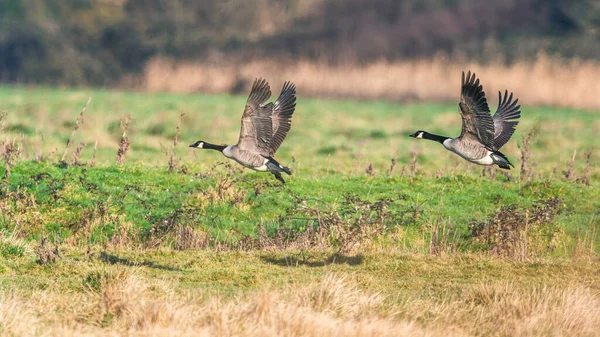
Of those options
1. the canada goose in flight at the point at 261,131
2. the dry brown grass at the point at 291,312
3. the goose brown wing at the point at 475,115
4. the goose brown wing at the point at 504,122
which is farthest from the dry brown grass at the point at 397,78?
the dry brown grass at the point at 291,312

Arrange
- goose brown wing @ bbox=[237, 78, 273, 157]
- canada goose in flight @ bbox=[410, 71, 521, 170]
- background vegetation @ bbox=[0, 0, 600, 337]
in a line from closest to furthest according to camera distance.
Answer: background vegetation @ bbox=[0, 0, 600, 337] < goose brown wing @ bbox=[237, 78, 273, 157] < canada goose in flight @ bbox=[410, 71, 521, 170]

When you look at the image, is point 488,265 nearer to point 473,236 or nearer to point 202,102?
point 473,236

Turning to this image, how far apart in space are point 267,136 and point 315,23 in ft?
111

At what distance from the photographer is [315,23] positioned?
156 ft

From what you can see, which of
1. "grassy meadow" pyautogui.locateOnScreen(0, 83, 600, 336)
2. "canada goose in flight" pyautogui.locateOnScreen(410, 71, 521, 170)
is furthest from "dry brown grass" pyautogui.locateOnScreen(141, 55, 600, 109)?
"canada goose in flight" pyautogui.locateOnScreen(410, 71, 521, 170)

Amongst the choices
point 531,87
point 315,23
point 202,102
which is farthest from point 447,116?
point 315,23

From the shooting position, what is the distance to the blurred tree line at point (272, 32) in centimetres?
4241

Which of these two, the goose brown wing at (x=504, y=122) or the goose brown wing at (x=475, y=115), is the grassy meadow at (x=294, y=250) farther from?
the goose brown wing at (x=475, y=115)

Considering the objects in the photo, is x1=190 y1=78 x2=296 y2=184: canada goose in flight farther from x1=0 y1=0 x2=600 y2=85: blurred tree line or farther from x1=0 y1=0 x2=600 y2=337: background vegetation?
x1=0 y1=0 x2=600 y2=85: blurred tree line

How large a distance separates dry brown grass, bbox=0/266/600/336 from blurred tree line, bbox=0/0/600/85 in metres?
28.4

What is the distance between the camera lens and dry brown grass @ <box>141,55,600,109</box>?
35781mm

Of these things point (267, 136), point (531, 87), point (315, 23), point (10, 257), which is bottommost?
point (10, 257)

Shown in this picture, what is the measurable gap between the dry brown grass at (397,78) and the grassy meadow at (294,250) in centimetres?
1272

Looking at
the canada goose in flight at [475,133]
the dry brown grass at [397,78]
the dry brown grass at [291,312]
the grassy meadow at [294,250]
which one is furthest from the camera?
the dry brown grass at [397,78]
